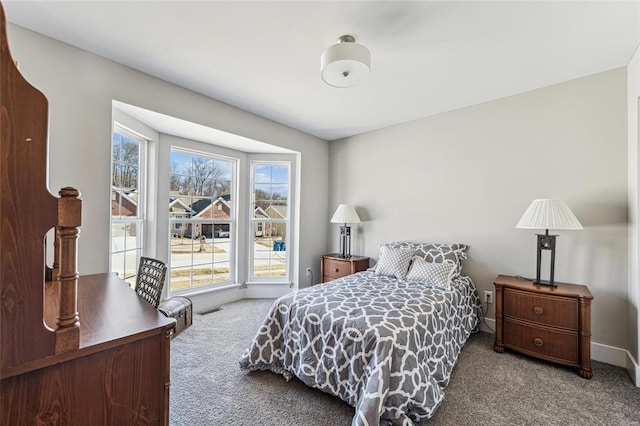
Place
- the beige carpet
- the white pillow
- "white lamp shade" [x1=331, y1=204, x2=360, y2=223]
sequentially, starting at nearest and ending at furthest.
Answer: the beige carpet, the white pillow, "white lamp shade" [x1=331, y1=204, x2=360, y2=223]

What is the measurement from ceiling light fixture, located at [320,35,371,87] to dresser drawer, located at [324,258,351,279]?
2.46 m

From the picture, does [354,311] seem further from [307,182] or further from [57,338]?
[307,182]

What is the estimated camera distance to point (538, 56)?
2.25m

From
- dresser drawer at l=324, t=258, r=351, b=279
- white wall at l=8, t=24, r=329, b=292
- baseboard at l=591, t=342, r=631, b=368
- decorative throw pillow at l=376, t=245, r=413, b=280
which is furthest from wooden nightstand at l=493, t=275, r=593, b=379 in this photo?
white wall at l=8, t=24, r=329, b=292

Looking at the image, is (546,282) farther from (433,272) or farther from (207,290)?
(207,290)

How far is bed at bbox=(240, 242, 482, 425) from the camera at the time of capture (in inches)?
64.4

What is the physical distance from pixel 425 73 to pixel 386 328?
7.25ft

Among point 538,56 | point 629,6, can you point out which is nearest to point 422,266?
point 538,56

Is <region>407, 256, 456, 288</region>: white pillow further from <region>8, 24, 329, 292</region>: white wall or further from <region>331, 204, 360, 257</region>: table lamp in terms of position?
Answer: <region>8, 24, 329, 292</region>: white wall

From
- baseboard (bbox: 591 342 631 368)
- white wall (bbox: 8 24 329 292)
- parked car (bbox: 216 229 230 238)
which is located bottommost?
baseboard (bbox: 591 342 631 368)

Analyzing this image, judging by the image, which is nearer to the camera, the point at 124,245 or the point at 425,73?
the point at 425,73

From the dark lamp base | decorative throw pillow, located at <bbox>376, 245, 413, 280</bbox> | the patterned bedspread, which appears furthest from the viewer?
decorative throw pillow, located at <bbox>376, 245, 413, 280</bbox>

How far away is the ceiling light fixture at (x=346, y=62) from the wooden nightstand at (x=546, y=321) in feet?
7.48

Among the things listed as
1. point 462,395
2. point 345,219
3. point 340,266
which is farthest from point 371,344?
point 345,219
